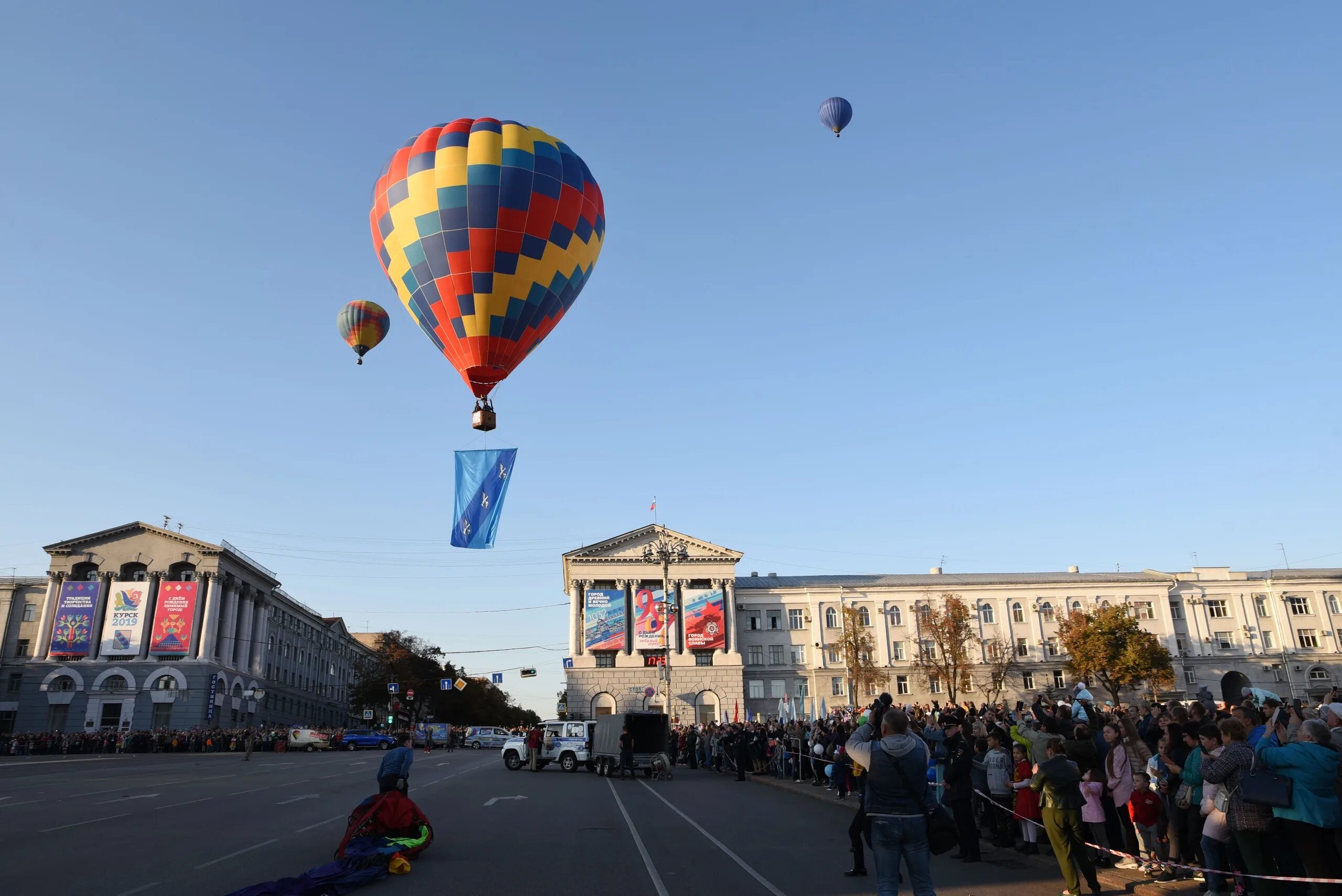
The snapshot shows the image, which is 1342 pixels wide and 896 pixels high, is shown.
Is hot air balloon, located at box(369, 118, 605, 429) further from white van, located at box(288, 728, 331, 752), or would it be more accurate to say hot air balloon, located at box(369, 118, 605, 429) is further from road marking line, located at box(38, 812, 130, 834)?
white van, located at box(288, 728, 331, 752)

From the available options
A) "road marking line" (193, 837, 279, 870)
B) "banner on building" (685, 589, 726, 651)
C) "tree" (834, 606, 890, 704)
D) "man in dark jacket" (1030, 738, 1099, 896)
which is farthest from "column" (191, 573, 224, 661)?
"man in dark jacket" (1030, 738, 1099, 896)

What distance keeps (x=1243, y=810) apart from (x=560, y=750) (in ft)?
99.3

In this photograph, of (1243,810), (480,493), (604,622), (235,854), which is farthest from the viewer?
(604,622)

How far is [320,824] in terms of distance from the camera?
15.4 metres

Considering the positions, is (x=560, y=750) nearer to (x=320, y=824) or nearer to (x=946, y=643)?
(x=320, y=824)

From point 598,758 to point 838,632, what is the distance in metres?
51.1

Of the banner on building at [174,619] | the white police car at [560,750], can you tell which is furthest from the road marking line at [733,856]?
the banner on building at [174,619]

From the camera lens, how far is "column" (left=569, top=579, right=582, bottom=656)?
7862cm

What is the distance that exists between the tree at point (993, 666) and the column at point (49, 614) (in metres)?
75.3

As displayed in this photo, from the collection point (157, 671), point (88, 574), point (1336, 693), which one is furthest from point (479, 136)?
point (88, 574)

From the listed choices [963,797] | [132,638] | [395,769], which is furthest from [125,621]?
[963,797]

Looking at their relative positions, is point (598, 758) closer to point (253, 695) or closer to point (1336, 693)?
point (1336, 693)

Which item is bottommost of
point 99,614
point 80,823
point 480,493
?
point 80,823

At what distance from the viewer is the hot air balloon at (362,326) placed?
3219cm
